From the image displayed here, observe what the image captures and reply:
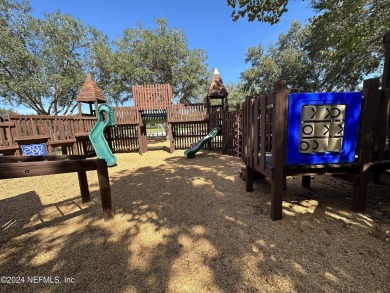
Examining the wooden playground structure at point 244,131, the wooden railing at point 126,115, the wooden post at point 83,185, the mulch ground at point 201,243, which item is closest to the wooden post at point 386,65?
the wooden playground structure at point 244,131

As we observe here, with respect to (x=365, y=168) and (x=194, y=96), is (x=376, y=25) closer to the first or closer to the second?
(x=365, y=168)

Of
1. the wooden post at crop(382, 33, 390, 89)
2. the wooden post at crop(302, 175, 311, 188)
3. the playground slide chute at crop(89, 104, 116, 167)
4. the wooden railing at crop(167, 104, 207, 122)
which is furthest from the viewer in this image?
the wooden railing at crop(167, 104, 207, 122)

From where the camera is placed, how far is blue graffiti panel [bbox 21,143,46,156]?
7.46 m

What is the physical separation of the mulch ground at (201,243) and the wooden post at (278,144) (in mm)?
324

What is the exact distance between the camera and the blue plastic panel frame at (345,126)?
9.31ft

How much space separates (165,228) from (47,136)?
8298mm

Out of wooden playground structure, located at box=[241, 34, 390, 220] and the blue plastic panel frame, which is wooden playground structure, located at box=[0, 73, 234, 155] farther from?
the blue plastic panel frame

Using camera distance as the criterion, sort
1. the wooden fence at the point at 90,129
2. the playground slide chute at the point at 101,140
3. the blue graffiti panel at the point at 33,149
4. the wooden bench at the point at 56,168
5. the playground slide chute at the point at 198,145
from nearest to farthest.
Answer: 1. the wooden bench at the point at 56,168
2. the wooden fence at the point at 90,129
3. the blue graffiti panel at the point at 33,149
4. the playground slide chute at the point at 101,140
5. the playground slide chute at the point at 198,145

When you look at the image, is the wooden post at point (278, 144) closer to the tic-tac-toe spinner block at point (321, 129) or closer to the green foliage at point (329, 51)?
the tic-tac-toe spinner block at point (321, 129)

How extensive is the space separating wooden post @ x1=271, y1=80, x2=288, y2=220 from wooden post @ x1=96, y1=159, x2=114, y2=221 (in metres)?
2.87

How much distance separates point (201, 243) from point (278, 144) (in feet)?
6.21

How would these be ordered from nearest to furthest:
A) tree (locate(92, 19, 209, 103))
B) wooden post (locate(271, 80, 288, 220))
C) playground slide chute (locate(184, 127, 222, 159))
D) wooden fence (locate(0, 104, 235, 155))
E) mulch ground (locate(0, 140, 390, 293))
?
mulch ground (locate(0, 140, 390, 293))
wooden post (locate(271, 80, 288, 220))
wooden fence (locate(0, 104, 235, 155))
playground slide chute (locate(184, 127, 222, 159))
tree (locate(92, 19, 209, 103))

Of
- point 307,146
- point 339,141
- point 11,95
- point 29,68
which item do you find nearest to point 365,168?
point 339,141

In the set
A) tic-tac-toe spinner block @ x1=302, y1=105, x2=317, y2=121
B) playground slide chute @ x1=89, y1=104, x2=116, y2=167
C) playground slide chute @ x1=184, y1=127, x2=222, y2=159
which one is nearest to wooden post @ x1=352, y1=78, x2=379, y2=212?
tic-tac-toe spinner block @ x1=302, y1=105, x2=317, y2=121
